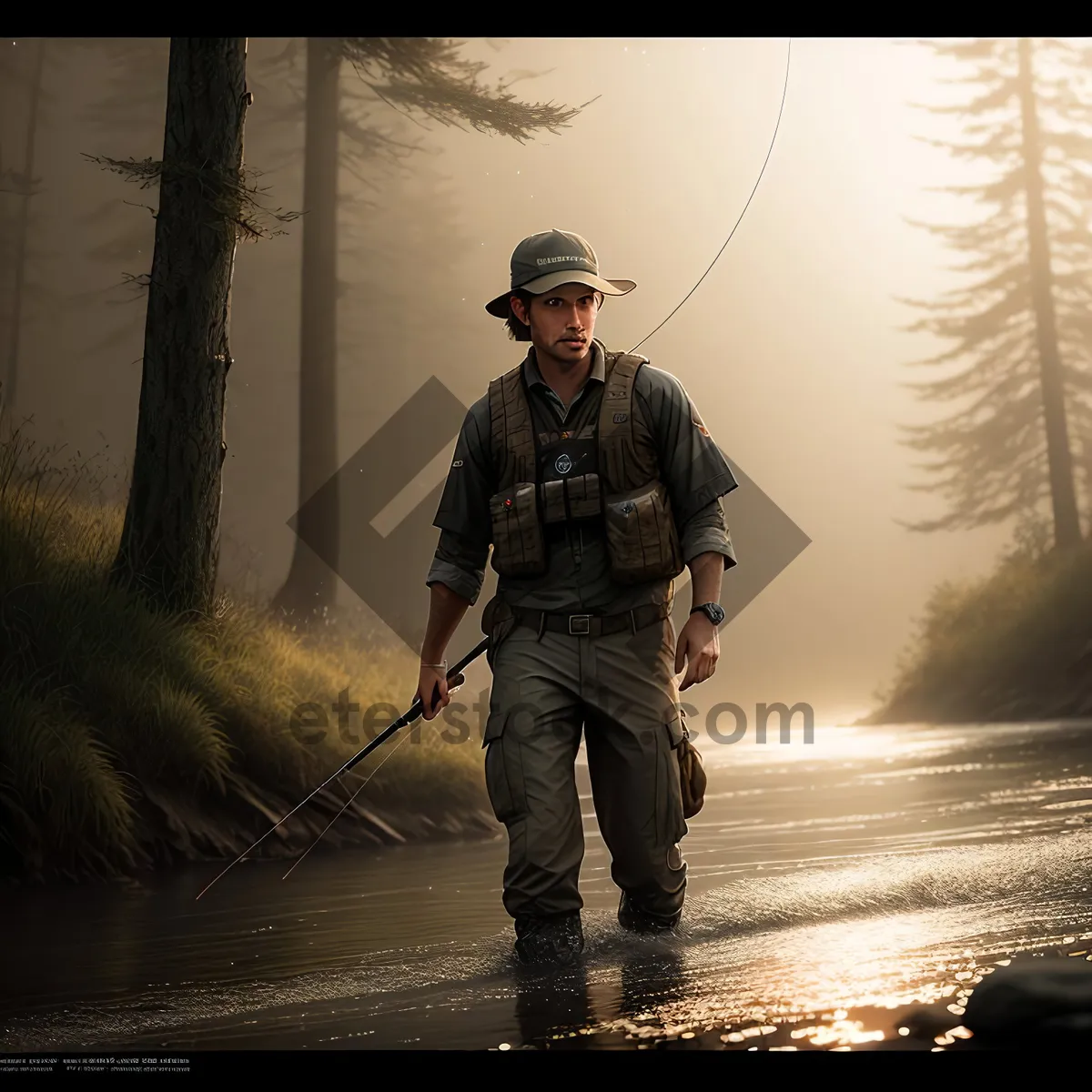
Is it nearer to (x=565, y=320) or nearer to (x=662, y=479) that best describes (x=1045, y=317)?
(x=662, y=479)

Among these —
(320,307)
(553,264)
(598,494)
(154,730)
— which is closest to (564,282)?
(553,264)

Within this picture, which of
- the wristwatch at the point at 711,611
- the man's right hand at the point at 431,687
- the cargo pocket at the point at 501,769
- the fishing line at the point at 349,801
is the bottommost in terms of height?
the fishing line at the point at 349,801

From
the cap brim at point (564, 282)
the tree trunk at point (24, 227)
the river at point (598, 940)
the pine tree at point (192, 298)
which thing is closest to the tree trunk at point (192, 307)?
the pine tree at point (192, 298)

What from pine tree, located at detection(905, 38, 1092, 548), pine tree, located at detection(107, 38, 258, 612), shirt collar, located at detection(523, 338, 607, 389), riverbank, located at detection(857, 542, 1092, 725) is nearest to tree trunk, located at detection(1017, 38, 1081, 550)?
pine tree, located at detection(905, 38, 1092, 548)

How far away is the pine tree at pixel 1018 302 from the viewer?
5.60 m

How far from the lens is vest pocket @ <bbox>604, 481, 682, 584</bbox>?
2.55 m

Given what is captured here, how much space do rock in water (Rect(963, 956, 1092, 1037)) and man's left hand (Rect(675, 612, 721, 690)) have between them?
2.67 feet

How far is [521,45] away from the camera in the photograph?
5406 mm

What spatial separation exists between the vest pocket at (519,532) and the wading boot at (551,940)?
2.29 feet

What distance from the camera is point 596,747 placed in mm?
2674

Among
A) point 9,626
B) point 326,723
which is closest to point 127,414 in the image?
point 9,626

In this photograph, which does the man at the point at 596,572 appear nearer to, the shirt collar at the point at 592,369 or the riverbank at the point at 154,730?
the shirt collar at the point at 592,369

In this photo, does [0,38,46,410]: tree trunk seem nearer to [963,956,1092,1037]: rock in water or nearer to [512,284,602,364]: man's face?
[512,284,602,364]: man's face
